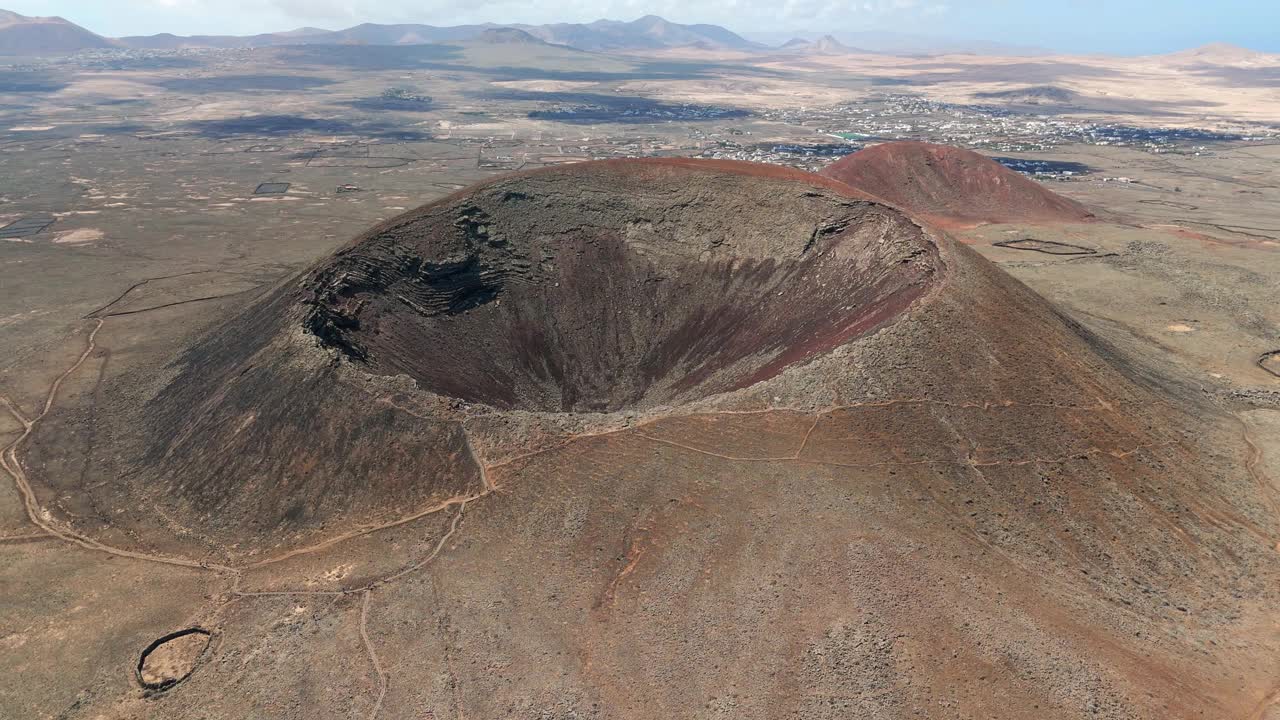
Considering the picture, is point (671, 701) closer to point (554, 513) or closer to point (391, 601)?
point (554, 513)

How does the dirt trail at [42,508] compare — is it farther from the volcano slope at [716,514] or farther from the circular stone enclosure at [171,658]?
the circular stone enclosure at [171,658]

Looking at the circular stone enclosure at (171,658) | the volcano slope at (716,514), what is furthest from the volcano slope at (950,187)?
the circular stone enclosure at (171,658)

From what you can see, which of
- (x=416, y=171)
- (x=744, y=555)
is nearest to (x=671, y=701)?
(x=744, y=555)

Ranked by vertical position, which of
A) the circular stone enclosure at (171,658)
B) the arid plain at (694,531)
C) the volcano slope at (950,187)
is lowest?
the circular stone enclosure at (171,658)

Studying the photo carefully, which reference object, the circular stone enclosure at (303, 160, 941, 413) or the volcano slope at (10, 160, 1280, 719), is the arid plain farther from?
the circular stone enclosure at (303, 160, 941, 413)

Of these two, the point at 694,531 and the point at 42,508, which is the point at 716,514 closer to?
the point at 694,531

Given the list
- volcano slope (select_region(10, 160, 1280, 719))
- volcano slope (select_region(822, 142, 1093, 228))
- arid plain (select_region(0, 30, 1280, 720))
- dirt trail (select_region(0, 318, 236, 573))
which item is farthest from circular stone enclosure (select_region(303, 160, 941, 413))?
volcano slope (select_region(822, 142, 1093, 228))

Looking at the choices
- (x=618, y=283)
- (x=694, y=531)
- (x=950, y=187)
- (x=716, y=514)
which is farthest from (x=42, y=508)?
(x=950, y=187)
